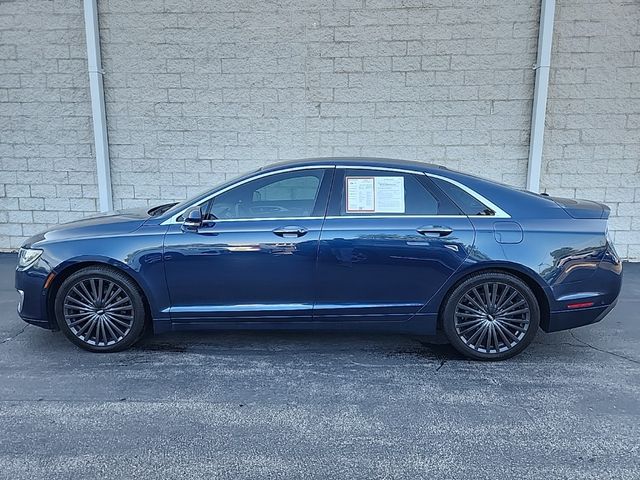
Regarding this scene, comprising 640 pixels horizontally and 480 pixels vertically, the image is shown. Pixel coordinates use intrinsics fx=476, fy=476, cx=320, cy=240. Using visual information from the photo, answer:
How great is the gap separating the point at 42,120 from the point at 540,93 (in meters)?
7.38

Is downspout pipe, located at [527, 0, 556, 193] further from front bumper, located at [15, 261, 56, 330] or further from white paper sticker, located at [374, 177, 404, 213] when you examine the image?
front bumper, located at [15, 261, 56, 330]

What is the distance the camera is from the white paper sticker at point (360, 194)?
3.87 meters

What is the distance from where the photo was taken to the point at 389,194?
12.8 feet

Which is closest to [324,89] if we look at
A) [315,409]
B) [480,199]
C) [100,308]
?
[480,199]

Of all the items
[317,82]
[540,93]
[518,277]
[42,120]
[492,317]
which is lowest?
[492,317]

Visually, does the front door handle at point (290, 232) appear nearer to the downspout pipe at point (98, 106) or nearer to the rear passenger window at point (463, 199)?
the rear passenger window at point (463, 199)

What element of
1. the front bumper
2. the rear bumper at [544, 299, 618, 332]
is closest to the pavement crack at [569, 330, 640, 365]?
the rear bumper at [544, 299, 618, 332]

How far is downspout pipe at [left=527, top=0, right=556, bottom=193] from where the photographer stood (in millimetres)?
6492

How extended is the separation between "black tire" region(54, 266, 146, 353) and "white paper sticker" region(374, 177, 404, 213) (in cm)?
210

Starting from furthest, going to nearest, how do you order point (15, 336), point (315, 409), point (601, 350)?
point (15, 336), point (601, 350), point (315, 409)

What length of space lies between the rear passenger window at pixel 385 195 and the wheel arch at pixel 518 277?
0.53 m

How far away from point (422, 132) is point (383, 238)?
3.76 meters

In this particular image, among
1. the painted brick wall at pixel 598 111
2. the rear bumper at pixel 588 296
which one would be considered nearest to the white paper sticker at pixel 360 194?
the rear bumper at pixel 588 296

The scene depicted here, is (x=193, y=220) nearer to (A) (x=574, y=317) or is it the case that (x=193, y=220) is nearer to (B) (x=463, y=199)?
(B) (x=463, y=199)
